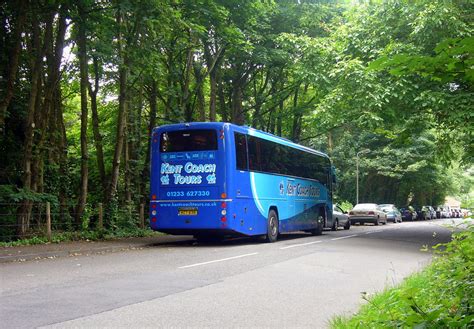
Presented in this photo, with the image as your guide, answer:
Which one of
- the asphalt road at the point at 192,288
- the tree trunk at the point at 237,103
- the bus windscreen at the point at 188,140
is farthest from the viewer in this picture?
the tree trunk at the point at 237,103

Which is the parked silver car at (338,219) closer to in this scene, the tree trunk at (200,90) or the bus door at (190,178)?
the tree trunk at (200,90)

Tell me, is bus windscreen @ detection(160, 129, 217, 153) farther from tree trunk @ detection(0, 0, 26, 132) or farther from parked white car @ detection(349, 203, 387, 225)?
parked white car @ detection(349, 203, 387, 225)

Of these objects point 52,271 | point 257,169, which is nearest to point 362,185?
point 257,169

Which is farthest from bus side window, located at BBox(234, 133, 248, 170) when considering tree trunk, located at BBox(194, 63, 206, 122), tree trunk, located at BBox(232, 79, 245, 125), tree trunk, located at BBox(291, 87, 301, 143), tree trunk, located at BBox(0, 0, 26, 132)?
tree trunk, located at BBox(291, 87, 301, 143)

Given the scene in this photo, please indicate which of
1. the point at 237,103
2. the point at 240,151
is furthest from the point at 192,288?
the point at 237,103

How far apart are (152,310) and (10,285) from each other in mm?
3113

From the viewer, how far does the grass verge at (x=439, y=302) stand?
3244 millimetres

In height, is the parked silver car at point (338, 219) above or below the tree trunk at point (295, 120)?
below

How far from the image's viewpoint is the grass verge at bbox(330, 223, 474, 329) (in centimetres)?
324

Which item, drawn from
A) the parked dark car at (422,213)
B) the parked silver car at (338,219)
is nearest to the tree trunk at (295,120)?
the parked silver car at (338,219)

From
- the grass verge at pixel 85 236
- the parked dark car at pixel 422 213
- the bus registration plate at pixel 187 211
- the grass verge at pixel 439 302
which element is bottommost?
the parked dark car at pixel 422 213

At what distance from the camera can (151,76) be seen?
17.8 meters

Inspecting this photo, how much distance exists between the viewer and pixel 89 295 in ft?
22.3

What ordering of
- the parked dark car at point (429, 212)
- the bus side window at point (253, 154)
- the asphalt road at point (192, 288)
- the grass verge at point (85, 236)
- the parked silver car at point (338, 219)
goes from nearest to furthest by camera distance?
the asphalt road at point (192, 288) → the grass verge at point (85, 236) → the bus side window at point (253, 154) → the parked silver car at point (338, 219) → the parked dark car at point (429, 212)
